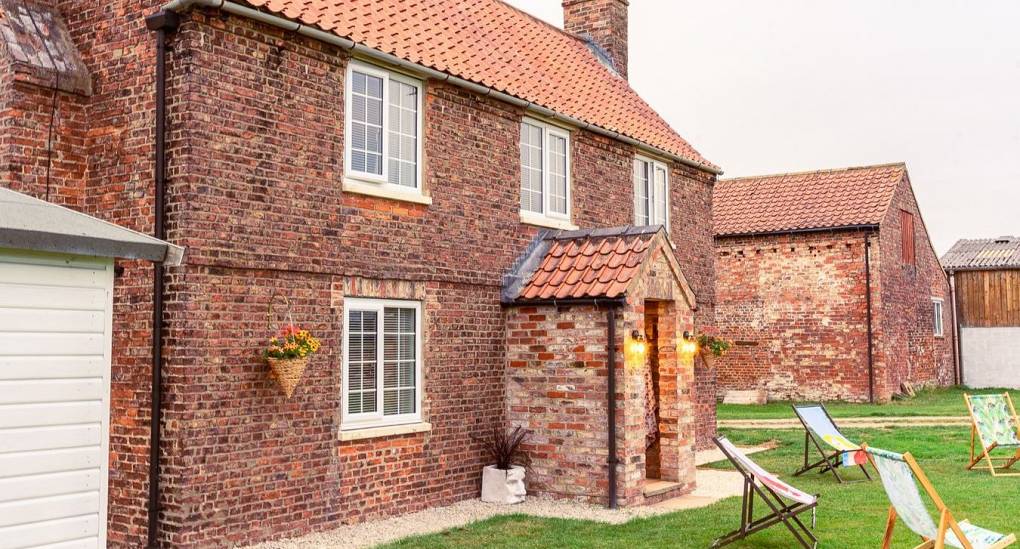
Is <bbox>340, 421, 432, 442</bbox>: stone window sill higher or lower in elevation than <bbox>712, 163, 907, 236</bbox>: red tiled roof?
lower

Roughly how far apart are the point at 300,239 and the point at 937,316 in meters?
28.6

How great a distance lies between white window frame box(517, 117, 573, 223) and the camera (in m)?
13.6

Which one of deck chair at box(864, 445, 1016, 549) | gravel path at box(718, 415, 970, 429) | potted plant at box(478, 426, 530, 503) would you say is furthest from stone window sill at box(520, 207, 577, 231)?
gravel path at box(718, 415, 970, 429)

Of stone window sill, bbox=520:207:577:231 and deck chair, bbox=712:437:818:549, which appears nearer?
deck chair, bbox=712:437:818:549

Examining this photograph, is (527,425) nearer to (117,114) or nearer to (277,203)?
(277,203)

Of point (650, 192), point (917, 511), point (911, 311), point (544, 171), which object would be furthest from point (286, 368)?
point (911, 311)

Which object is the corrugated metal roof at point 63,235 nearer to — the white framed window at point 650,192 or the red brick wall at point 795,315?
the white framed window at point 650,192

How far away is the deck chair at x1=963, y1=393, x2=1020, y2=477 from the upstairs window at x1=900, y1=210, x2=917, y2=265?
590 inches

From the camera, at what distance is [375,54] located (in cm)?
1067

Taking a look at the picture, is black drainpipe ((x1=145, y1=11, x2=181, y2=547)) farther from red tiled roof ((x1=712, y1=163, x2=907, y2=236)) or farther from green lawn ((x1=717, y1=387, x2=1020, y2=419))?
red tiled roof ((x1=712, y1=163, x2=907, y2=236))

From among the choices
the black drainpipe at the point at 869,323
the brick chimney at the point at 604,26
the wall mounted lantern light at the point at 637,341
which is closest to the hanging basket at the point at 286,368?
the wall mounted lantern light at the point at 637,341

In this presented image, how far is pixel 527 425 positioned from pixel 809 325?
16984mm

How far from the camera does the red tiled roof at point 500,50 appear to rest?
1098 centimetres

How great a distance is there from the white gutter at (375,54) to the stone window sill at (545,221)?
1.46m
